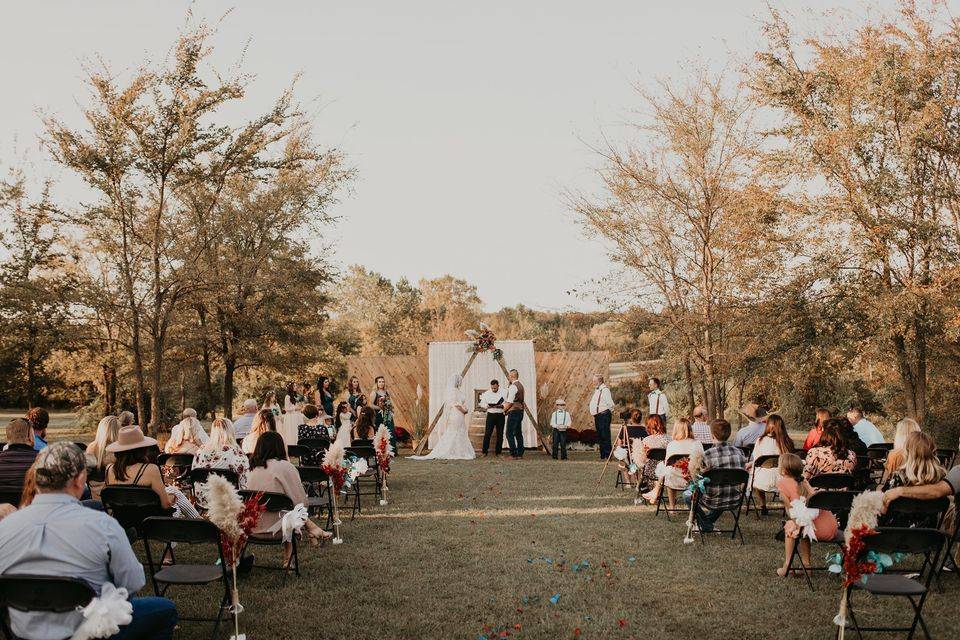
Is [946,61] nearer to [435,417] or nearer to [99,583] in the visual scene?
[435,417]

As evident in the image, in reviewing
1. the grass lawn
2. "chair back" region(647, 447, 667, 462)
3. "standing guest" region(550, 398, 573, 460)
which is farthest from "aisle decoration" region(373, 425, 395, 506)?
"standing guest" region(550, 398, 573, 460)

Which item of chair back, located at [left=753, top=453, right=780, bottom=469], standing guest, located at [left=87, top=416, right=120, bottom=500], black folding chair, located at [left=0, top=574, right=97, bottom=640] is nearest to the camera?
black folding chair, located at [left=0, top=574, right=97, bottom=640]

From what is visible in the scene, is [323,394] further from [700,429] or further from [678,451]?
[678,451]

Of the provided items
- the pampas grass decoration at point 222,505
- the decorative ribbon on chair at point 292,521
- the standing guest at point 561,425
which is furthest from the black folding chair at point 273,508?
the standing guest at point 561,425

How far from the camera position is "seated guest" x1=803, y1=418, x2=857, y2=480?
27.7 ft

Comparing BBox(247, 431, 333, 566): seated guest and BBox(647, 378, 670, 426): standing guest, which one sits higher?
BBox(647, 378, 670, 426): standing guest

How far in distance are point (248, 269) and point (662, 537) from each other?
1485 centimetres

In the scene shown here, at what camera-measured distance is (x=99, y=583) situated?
3691mm

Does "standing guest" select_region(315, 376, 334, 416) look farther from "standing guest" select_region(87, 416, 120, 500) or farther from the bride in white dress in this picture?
"standing guest" select_region(87, 416, 120, 500)

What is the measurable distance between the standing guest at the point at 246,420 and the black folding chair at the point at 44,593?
841cm

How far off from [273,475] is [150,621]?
2.77 m

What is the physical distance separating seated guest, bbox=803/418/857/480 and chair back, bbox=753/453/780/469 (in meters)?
0.43

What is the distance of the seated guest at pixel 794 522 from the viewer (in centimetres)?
656

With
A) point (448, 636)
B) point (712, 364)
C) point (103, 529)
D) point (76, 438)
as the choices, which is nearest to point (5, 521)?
point (103, 529)
